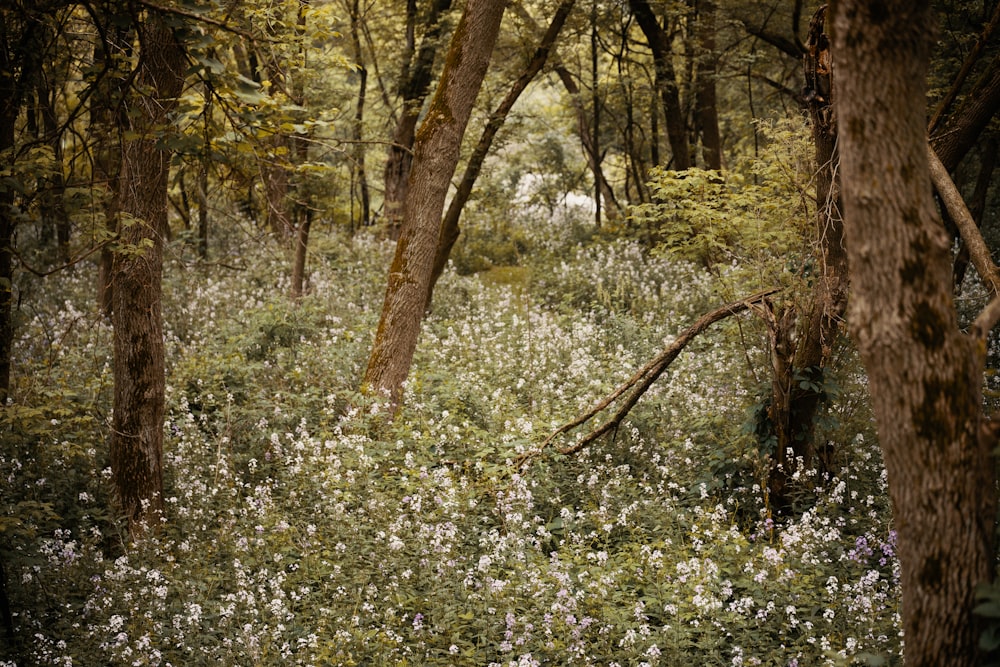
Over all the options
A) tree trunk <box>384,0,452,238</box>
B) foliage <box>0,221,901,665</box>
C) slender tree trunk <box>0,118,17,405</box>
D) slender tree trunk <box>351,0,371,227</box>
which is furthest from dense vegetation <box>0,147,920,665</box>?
slender tree trunk <box>351,0,371,227</box>

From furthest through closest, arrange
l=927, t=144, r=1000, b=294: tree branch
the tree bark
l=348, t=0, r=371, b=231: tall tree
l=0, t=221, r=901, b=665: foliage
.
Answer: l=348, t=0, r=371, b=231: tall tree < the tree bark < l=0, t=221, r=901, b=665: foliage < l=927, t=144, r=1000, b=294: tree branch

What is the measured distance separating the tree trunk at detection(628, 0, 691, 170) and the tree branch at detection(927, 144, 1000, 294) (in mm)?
9897

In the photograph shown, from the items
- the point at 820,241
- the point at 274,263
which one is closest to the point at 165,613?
the point at 820,241

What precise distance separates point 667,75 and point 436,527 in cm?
1200

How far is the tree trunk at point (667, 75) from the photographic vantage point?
14.1 meters

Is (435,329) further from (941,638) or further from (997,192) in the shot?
(997,192)

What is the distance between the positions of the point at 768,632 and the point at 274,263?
12.4m

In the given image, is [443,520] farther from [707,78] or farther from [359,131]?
[707,78]

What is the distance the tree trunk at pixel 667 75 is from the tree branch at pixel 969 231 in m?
9.90

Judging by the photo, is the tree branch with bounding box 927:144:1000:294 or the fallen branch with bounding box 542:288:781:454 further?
the fallen branch with bounding box 542:288:781:454

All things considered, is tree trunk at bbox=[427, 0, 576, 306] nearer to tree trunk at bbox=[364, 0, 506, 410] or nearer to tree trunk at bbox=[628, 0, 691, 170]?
tree trunk at bbox=[364, 0, 506, 410]

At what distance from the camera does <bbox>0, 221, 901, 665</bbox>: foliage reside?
4.38m

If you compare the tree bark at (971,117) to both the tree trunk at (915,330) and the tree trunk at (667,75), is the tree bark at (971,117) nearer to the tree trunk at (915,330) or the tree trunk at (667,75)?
the tree trunk at (915,330)

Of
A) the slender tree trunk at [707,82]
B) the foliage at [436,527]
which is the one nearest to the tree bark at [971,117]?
the foliage at [436,527]
